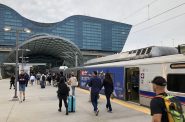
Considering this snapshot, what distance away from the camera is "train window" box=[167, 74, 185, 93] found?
10.8m

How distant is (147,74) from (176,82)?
7.83 feet

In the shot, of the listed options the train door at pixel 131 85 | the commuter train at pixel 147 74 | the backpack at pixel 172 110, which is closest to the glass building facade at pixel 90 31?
the commuter train at pixel 147 74

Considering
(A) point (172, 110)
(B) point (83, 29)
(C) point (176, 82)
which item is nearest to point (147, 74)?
(C) point (176, 82)

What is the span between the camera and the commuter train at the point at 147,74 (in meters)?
11.1

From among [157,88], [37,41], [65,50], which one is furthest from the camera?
[65,50]

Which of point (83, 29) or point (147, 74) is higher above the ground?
point (83, 29)

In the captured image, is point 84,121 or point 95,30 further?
point 95,30

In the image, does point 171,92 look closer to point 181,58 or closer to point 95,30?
point 181,58

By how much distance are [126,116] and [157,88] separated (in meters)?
7.15

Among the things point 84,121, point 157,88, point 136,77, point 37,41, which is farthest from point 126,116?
point 37,41

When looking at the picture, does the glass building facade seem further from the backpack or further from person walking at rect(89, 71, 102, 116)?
the backpack

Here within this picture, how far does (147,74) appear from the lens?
44.0 feet

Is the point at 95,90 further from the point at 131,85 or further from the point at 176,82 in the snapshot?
the point at 131,85

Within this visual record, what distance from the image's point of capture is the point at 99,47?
150 m
